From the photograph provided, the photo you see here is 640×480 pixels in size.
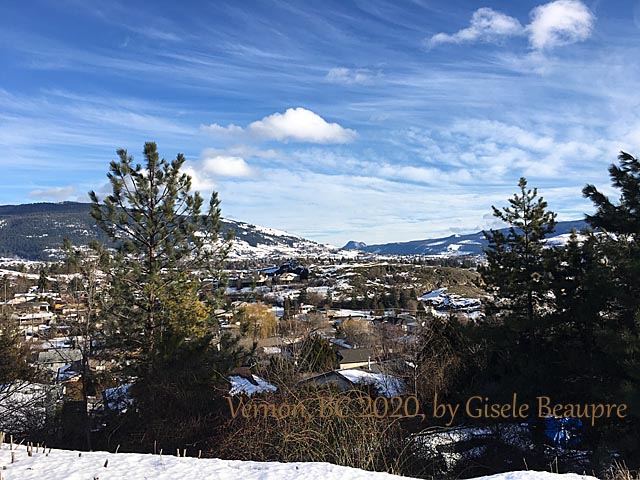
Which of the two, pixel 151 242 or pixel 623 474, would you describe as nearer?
pixel 623 474

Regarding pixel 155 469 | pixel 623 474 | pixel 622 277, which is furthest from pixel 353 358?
pixel 155 469

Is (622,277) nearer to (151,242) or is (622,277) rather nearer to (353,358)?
(151,242)

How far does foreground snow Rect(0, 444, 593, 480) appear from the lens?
475cm

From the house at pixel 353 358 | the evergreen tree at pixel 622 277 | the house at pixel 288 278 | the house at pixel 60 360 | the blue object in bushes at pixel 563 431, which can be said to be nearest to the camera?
the evergreen tree at pixel 622 277

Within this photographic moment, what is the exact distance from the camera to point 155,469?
5.05 metres

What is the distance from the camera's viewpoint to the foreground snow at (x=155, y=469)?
187 inches

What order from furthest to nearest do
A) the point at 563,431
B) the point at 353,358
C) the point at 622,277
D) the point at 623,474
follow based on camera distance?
1. the point at 353,358
2. the point at 563,431
3. the point at 622,277
4. the point at 623,474

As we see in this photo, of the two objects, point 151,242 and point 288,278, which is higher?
point 151,242

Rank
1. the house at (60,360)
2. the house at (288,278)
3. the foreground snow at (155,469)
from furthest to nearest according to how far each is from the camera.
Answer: the house at (288,278) < the house at (60,360) < the foreground snow at (155,469)

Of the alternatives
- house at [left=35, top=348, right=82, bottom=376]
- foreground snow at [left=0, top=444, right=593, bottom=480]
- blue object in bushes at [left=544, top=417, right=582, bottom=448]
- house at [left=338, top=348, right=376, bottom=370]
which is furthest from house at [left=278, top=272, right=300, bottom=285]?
foreground snow at [left=0, top=444, right=593, bottom=480]

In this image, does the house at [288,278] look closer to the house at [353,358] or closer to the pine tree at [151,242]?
the house at [353,358]

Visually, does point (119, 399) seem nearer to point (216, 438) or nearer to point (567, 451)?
point (216, 438)

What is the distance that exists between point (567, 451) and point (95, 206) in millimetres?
14216

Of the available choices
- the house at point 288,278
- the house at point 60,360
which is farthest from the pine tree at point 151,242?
the house at point 288,278
